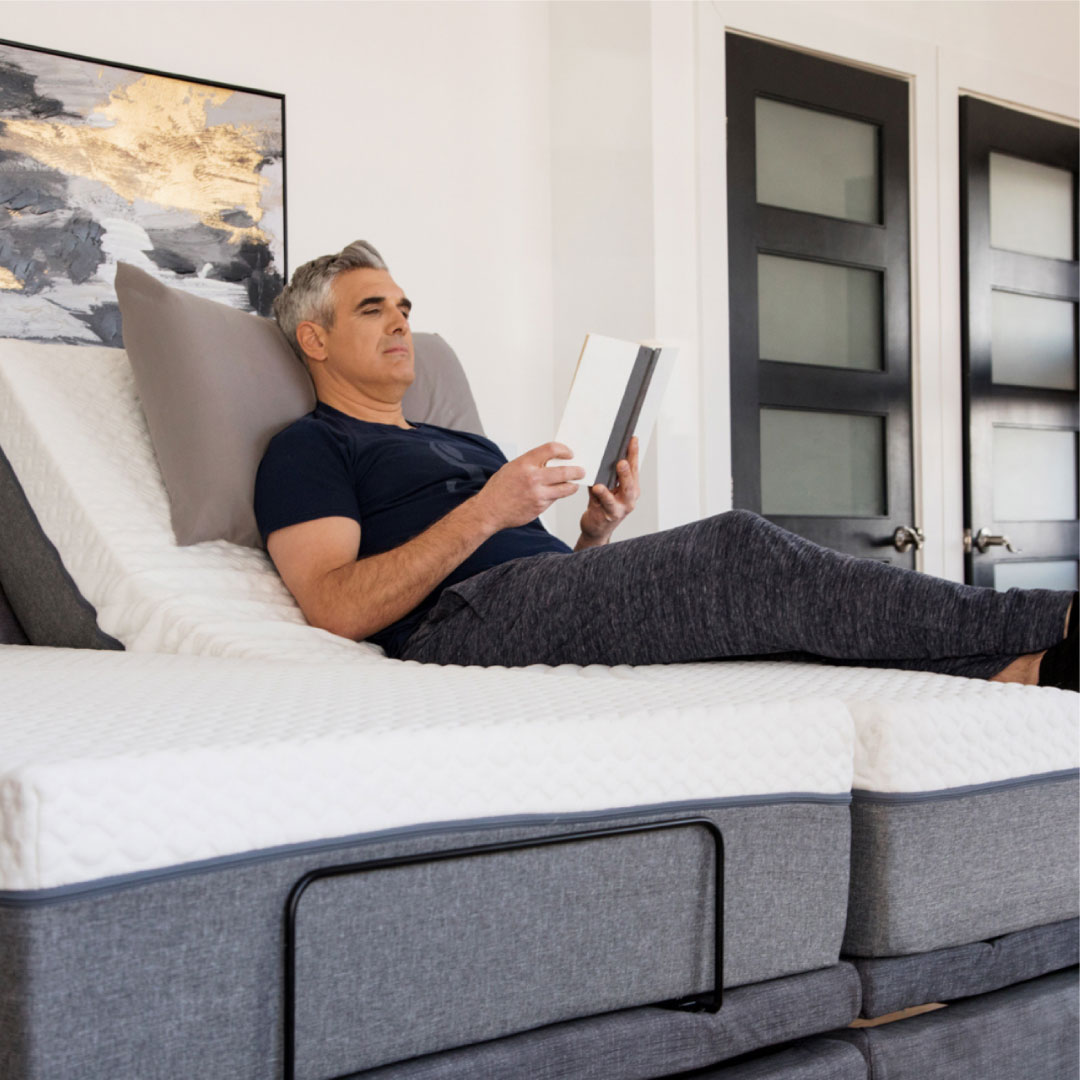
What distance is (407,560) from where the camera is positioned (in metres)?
1.50

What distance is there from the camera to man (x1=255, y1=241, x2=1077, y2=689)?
1.14 m

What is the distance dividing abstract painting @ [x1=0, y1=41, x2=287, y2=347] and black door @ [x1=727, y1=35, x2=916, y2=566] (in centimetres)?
123

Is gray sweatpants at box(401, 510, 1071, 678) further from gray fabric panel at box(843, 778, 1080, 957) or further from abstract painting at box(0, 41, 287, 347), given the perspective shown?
abstract painting at box(0, 41, 287, 347)

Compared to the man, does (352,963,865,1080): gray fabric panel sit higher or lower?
lower

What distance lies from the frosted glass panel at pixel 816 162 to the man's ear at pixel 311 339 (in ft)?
5.65

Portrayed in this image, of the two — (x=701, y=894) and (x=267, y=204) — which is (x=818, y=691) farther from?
(x=267, y=204)

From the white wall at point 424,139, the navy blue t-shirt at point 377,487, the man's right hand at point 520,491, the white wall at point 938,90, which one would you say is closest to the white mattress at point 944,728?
the man's right hand at point 520,491

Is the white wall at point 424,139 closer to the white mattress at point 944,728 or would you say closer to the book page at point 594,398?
the book page at point 594,398

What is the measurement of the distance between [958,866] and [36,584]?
1195 mm

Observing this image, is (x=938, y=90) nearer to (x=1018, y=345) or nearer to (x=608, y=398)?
(x=1018, y=345)

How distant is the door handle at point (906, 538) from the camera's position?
346cm

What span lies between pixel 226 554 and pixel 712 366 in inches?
70.0

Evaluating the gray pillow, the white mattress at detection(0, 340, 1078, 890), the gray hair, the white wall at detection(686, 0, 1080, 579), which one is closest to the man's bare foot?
the white mattress at detection(0, 340, 1078, 890)

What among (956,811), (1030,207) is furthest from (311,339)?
(1030,207)
